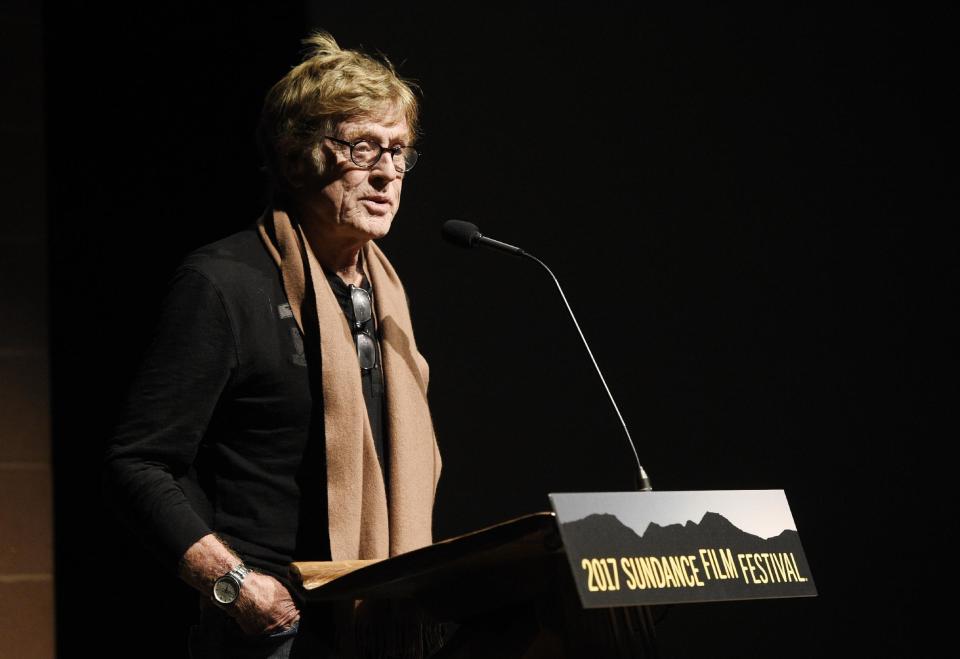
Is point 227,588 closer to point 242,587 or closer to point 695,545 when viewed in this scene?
point 242,587

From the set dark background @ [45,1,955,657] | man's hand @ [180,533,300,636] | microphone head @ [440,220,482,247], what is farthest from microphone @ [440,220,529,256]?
dark background @ [45,1,955,657]

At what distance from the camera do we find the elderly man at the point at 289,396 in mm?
1604

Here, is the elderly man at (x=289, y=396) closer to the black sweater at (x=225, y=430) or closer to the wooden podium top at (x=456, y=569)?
the black sweater at (x=225, y=430)

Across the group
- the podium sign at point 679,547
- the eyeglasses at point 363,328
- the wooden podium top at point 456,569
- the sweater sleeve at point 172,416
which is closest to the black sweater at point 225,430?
the sweater sleeve at point 172,416

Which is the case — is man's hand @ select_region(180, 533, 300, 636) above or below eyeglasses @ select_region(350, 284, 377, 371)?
below

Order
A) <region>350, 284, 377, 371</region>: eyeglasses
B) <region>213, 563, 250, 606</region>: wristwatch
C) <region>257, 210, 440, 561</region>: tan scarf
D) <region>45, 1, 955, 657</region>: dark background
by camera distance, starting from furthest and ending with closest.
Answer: <region>45, 1, 955, 657</region>: dark background → <region>350, 284, 377, 371</region>: eyeglasses → <region>257, 210, 440, 561</region>: tan scarf → <region>213, 563, 250, 606</region>: wristwatch

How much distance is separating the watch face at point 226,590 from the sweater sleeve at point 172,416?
7 centimetres

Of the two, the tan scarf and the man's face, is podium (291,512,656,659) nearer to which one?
the tan scarf

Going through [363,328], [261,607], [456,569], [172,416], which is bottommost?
[261,607]

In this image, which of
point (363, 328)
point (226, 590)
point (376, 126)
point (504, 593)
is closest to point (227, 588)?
point (226, 590)

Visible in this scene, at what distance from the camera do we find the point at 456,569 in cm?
132

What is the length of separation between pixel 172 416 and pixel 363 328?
0.38 metres

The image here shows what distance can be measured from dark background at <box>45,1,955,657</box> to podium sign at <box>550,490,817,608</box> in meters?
1.38

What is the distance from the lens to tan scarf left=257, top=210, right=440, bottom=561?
1.70 m
